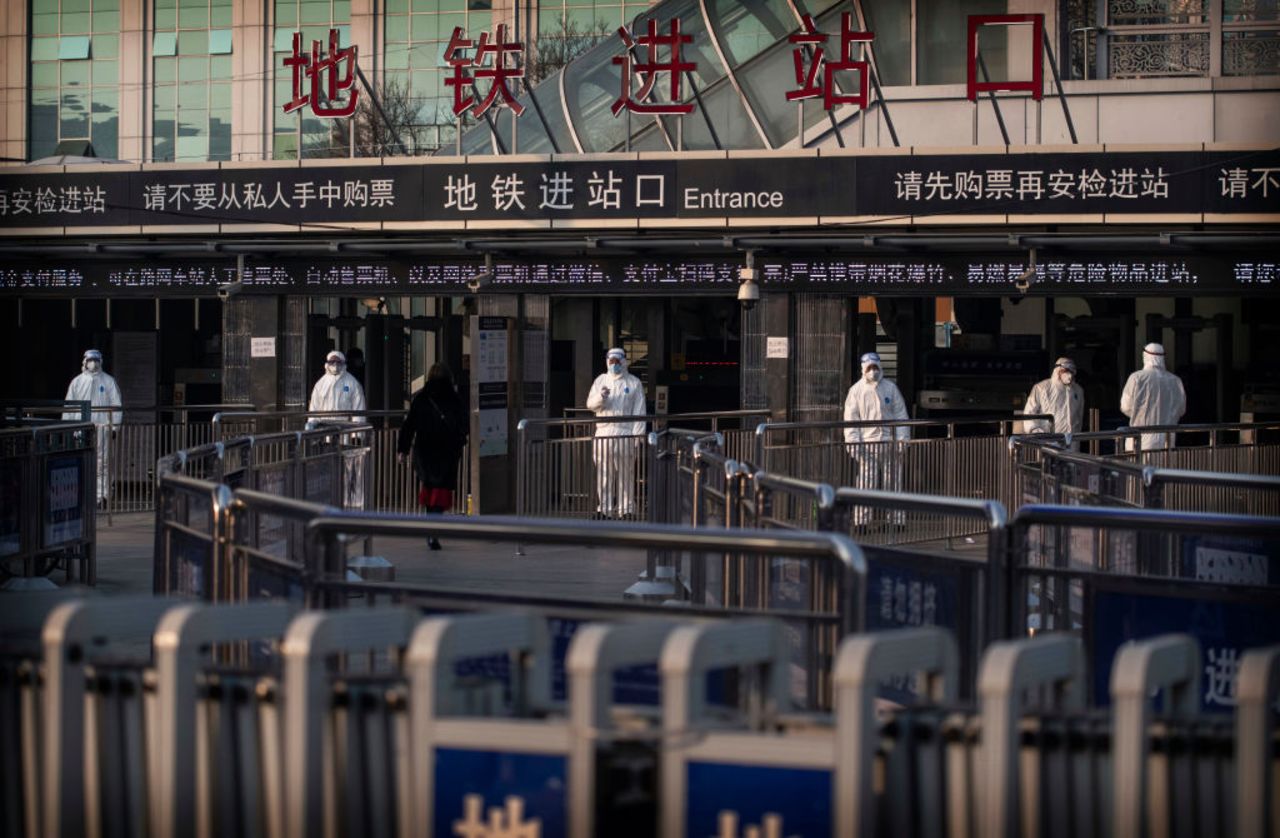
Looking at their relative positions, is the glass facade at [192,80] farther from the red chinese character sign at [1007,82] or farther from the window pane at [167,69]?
the red chinese character sign at [1007,82]

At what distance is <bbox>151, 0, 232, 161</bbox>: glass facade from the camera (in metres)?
43.0

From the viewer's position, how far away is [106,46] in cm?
4372

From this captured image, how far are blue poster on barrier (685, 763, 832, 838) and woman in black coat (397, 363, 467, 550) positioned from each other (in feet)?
45.1

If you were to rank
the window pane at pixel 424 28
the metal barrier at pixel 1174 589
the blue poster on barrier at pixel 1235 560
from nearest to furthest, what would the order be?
the metal barrier at pixel 1174 589 → the blue poster on barrier at pixel 1235 560 → the window pane at pixel 424 28

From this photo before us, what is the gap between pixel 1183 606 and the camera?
704cm

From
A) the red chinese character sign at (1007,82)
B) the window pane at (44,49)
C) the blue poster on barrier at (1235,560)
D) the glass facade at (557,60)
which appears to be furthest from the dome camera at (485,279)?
the window pane at (44,49)

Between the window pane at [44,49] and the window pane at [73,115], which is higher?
the window pane at [44,49]

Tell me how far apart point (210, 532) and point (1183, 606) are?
12.3ft

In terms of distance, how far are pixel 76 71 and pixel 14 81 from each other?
1852 mm

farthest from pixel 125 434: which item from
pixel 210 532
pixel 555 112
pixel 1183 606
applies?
pixel 1183 606

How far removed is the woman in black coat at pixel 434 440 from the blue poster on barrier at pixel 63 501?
12.1 feet

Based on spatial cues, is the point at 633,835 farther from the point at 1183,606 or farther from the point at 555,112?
the point at 555,112

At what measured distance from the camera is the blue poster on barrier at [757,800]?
385 cm

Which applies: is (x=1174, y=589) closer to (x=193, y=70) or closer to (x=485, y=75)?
(x=485, y=75)
